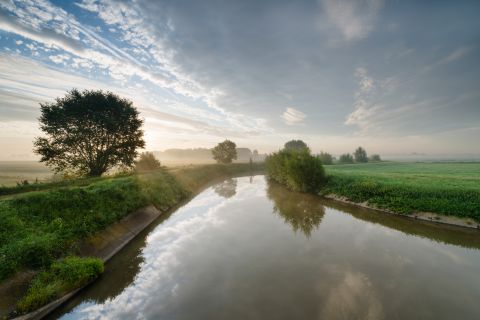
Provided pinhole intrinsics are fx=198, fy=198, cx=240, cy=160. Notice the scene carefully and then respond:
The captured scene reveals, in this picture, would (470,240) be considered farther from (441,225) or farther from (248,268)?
(248,268)

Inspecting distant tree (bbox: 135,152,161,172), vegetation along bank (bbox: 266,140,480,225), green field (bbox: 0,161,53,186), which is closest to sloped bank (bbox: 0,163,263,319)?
green field (bbox: 0,161,53,186)

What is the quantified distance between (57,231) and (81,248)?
1482 millimetres

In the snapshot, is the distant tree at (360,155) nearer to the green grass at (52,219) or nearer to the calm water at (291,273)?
the calm water at (291,273)

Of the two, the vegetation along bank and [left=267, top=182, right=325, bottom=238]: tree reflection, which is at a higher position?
the vegetation along bank

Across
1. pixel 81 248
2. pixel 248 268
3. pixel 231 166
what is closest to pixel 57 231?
pixel 81 248

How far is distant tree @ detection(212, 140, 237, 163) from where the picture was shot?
91375 mm

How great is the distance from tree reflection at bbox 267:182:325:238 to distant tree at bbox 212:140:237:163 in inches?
2465

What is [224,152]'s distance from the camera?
91875mm

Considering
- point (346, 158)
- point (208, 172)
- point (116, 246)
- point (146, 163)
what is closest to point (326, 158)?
point (346, 158)

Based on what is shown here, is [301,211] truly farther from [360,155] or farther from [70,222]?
[360,155]

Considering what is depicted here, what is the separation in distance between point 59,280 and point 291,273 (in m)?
10.4

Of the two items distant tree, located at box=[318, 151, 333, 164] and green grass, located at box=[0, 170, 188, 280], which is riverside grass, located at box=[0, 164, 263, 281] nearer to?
green grass, located at box=[0, 170, 188, 280]

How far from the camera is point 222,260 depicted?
11.8m

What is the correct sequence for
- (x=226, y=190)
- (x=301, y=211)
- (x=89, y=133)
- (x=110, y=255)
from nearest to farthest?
(x=110, y=255) → (x=301, y=211) → (x=89, y=133) → (x=226, y=190)
